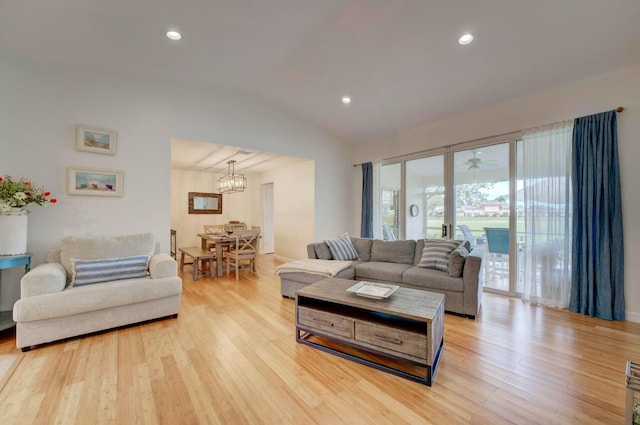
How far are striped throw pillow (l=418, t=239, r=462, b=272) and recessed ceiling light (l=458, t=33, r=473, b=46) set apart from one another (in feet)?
7.75

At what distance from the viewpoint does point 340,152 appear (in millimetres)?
6043

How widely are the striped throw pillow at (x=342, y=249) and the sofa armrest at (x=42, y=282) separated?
10.1 ft

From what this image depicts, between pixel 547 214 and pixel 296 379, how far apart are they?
363cm

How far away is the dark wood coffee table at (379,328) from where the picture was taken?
1892 mm

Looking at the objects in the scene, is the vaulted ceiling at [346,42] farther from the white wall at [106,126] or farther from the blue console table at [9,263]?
the blue console table at [9,263]

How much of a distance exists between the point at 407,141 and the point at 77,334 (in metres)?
5.35

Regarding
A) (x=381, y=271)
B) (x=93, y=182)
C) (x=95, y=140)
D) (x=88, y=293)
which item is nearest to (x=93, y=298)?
(x=88, y=293)

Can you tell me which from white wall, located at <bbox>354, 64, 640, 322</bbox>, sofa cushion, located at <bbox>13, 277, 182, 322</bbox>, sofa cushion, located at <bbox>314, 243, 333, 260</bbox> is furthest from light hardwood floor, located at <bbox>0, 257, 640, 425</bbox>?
sofa cushion, located at <bbox>314, 243, 333, 260</bbox>

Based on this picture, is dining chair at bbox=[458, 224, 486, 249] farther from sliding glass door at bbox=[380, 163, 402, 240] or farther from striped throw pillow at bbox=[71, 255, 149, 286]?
striped throw pillow at bbox=[71, 255, 149, 286]

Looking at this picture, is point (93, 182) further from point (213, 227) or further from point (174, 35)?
point (213, 227)

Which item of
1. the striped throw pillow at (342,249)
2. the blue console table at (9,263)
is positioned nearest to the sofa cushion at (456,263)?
the striped throw pillow at (342,249)

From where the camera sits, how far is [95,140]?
3309 millimetres

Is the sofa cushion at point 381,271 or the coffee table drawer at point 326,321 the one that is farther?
the sofa cushion at point 381,271

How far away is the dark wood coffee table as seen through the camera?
6.21ft
